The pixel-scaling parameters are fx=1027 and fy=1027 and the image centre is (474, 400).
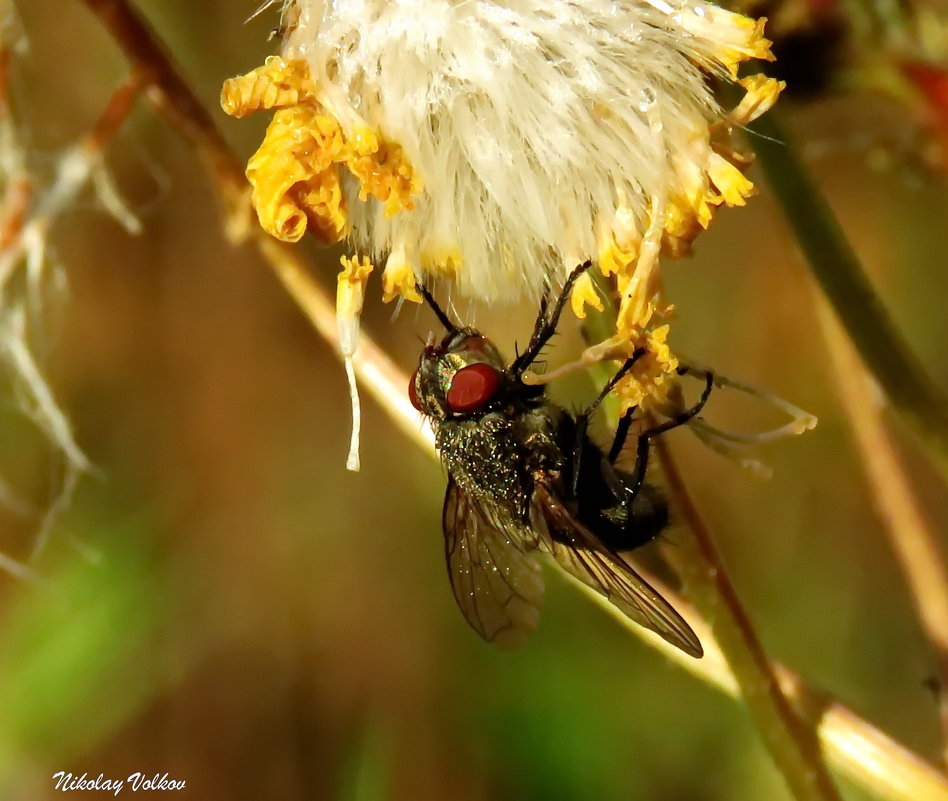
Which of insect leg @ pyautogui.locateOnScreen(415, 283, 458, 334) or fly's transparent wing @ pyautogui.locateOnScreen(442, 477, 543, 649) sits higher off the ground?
insect leg @ pyautogui.locateOnScreen(415, 283, 458, 334)

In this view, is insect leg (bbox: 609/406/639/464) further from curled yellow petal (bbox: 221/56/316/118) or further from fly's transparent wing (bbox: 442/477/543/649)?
curled yellow petal (bbox: 221/56/316/118)

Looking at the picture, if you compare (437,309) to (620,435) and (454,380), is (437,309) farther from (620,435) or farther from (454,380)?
(620,435)

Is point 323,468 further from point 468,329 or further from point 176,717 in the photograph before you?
point 468,329

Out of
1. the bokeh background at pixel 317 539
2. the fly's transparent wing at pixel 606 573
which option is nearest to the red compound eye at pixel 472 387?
the fly's transparent wing at pixel 606 573

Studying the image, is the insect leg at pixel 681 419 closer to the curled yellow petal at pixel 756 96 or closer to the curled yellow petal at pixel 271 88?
the curled yellow petal at pixel 756 96

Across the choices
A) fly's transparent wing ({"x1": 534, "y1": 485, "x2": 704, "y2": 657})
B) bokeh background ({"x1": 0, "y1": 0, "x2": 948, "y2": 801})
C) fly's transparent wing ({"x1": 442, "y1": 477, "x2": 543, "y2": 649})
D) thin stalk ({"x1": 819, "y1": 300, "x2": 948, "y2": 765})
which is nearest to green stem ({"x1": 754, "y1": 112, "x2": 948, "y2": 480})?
thin stalk ({"x1": 819, "y1": 300, "x2": 948, "y2": 765})

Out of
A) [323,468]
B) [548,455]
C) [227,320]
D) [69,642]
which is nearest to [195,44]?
[227,320]
